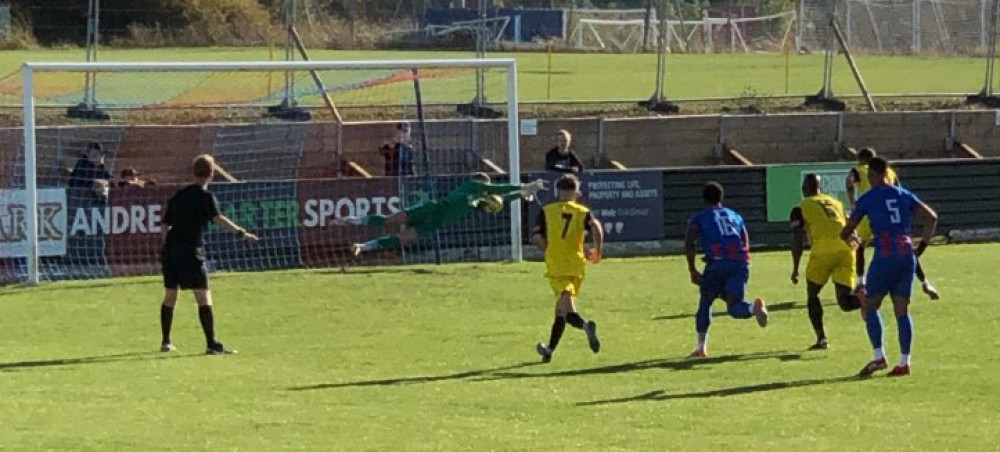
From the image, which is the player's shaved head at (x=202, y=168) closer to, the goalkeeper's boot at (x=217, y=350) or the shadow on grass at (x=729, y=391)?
the goalkeeper's boot at (x=217, y=350)

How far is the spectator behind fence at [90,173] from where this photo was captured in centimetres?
2511

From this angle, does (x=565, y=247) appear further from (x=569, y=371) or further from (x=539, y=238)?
(x=569, y=371)

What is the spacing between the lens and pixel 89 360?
55.1 feet

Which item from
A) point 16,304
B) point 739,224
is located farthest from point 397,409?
point 16,304

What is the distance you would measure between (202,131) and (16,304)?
8139 mm

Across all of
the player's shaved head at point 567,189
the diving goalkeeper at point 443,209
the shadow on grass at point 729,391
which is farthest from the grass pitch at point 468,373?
the player's shaved head at point 567,189

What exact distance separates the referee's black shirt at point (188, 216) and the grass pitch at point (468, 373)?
3.51 ft

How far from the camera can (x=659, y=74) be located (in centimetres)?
3378

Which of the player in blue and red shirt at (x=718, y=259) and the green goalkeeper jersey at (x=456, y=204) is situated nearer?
the player in blue and red shirt at (x=718, y=259)

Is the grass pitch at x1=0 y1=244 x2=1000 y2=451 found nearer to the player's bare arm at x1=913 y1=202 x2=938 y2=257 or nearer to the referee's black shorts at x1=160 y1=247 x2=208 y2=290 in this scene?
the referee's black shorts at x1=160 y1=247 x2=208 y2=290

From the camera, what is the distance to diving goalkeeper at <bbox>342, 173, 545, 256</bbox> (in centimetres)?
2422

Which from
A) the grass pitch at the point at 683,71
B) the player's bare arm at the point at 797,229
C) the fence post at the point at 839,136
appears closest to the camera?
the player's bare arm at the point at 797,229

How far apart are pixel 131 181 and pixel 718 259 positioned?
38.0 ft

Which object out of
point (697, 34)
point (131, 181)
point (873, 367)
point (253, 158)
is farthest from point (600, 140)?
point (873, 367)
